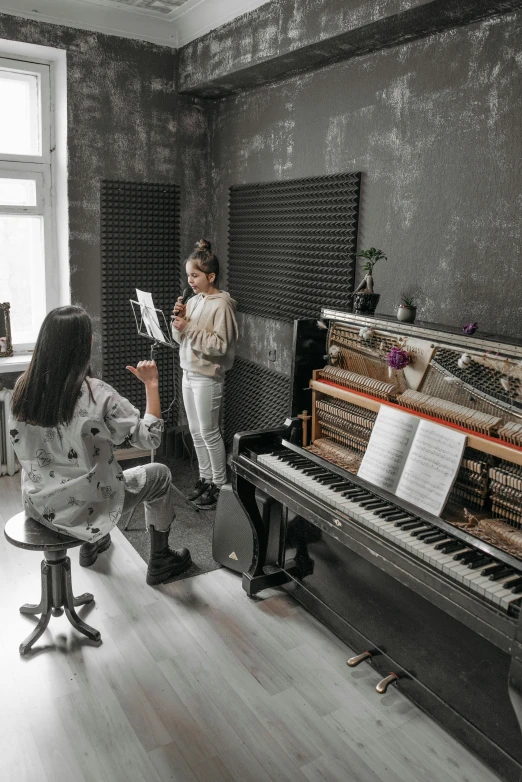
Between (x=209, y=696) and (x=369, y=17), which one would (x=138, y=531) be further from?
(x=369, y=17)

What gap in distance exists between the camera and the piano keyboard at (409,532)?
7.60 ft

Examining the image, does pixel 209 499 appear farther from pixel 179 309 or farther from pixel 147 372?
pixel 147 372

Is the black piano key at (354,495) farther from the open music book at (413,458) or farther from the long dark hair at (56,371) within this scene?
the long dark hair at (56,371)

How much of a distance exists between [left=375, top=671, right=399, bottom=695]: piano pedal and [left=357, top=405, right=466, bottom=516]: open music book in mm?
834

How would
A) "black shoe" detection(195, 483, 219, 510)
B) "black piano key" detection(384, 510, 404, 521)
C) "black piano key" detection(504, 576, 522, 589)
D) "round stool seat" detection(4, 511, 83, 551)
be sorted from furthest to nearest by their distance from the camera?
1. "black shoe" detection(195, 483, 219, 510)
2. "round stool seat" detection(4, 511, 83, 551)
3. "black piano key" detection(384, 510, 404, 521)
4. "black piano key" detection(504, 576, 522, 589)

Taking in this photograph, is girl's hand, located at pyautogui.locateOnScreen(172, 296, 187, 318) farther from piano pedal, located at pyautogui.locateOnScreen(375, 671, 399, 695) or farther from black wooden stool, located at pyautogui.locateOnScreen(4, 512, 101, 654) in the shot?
piano pedal, located at pyautogui.locateOnScreen(375, 671, 399, 695)

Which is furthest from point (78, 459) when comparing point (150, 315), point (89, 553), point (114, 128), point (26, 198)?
point (114, 128)

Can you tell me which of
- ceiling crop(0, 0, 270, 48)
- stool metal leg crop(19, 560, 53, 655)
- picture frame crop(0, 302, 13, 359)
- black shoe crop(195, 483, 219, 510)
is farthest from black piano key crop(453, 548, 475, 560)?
picture frame crop(0, 302, 13, 359)

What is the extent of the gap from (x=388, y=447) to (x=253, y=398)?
8.53 ft

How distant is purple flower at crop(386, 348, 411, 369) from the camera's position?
3.06 m

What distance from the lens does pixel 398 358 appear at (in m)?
3.07

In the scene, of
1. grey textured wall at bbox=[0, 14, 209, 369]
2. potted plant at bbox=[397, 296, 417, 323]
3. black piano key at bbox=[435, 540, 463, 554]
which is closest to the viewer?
black piano key at bbox=[435, 540, 463, 554]

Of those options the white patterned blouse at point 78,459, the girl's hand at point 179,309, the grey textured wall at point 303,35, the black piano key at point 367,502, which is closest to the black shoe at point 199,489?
the girl's hand at point 179,309

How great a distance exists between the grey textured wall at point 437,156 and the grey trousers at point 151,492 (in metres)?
1.64
